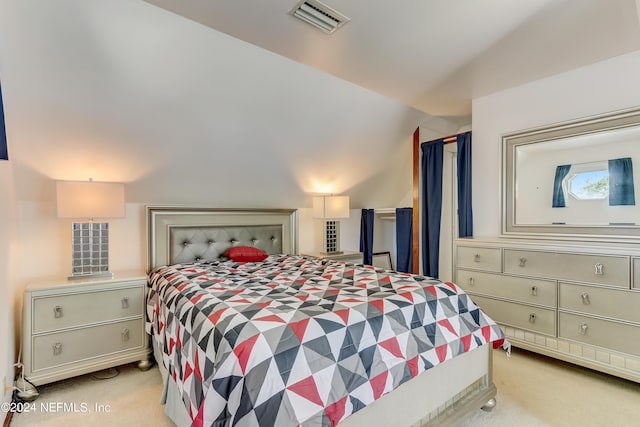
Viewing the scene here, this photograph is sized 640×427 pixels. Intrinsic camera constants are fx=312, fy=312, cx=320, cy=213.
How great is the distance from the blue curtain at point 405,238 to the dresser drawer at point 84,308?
120 inches

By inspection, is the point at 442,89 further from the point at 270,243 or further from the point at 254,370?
the point at 254,370

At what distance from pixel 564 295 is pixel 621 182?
950 millimetres

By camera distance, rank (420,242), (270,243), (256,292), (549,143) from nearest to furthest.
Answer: (256,292) → (549,143) → (270,243) → (420,242)

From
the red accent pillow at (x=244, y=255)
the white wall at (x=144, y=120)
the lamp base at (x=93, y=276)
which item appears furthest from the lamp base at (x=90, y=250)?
the red accent pillow at (x=244, y=255)

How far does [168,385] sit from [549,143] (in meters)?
3.31

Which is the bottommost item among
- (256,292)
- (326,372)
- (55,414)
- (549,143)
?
(55,414)

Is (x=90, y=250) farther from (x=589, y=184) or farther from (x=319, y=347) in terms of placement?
(x=589, y=184)

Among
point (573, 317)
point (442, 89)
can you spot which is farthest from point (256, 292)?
point (442, 89)

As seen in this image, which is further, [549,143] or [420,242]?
[420,242]

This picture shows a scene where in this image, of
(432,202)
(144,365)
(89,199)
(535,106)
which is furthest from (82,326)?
(535,106)

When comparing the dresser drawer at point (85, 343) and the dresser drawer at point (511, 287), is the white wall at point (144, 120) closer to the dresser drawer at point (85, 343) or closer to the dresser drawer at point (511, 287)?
the dresser drawer at point (85, 343)

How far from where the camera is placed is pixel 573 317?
7.20 ft

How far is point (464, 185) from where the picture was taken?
125 inches

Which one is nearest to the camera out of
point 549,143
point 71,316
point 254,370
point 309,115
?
point 254,370
